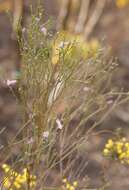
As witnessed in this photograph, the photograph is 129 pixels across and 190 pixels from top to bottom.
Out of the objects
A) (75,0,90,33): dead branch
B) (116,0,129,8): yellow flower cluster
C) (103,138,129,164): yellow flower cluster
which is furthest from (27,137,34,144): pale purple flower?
(116,0,129,8): yellow flower cluster

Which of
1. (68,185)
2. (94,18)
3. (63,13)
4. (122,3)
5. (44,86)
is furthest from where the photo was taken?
(122,3)

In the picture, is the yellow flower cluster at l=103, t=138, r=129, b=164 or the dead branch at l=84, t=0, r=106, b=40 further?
the dead branch at l=84, t=0, r=106, b=40

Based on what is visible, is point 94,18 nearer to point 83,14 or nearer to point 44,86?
point 83,14

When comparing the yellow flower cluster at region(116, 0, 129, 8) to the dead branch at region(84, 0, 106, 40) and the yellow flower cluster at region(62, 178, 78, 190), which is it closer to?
the dead branch at region(84, 0, 106, 40)

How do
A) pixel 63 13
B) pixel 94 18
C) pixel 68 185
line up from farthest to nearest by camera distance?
pixel 94 18 < pixel 63 13 < pixel 68 185

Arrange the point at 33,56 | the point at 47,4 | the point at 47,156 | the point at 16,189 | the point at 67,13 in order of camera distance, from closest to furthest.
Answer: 1. the point at 33,56
2. the point at 47,156
3. the point at 16,189
4. the point at 67,13
5. the point at 47,4

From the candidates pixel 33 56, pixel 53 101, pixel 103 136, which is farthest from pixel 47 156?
pixel 103 136

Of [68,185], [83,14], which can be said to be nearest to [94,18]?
[83,14]

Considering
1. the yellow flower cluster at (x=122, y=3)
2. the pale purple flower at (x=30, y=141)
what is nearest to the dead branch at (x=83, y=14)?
the yellow flower cluster at (x=122, y=3)

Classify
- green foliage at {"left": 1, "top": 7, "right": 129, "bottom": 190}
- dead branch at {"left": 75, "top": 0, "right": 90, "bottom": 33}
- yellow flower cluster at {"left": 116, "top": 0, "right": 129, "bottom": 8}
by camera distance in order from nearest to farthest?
A: 1. green foliage at {"left": 1, "top": 7, "right": 129, "bottom": 190}
2. dead branch at {"left": 75, "top": 0, "right": 90, "bottom": 33}
3. yellow flower cluster at {"left": 116, "top": 0, "right": 129, "bottom": 8}

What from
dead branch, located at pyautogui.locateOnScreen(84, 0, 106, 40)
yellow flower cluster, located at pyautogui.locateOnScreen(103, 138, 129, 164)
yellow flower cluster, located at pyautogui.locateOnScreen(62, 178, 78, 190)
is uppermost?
yellow flower cluster, located at pyautogui.locateOnScreen(103, 138, 129, 164)

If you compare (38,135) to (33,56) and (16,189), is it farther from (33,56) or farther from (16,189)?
(16,189)
